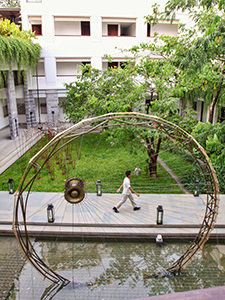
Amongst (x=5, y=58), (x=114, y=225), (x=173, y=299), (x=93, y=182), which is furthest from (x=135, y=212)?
(x=5, y=58)

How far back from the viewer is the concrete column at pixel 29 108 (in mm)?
19891

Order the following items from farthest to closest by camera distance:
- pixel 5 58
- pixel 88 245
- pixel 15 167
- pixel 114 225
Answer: pixel 5 58
pixel 15 167
pixel 114 225
pixel 88 245

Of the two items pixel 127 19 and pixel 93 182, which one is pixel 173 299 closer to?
pixel 93 182

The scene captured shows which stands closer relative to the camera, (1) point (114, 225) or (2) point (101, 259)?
(2) point (101, 259)

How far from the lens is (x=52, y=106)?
20625 millimetres

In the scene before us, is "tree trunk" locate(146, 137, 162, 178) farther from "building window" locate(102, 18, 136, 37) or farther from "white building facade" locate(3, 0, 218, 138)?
"building window" locate(102, 18, 136, 37)

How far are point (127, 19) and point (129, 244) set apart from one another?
55.4 feet

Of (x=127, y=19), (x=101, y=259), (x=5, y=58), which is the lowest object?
(x=101, y=259)

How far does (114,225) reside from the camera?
26.4 feet

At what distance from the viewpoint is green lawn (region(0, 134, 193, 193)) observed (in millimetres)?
10820

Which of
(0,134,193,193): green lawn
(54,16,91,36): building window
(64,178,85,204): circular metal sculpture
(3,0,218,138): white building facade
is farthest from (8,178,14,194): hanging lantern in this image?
(54,16,91,36): building window

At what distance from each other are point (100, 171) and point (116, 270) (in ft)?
19.4

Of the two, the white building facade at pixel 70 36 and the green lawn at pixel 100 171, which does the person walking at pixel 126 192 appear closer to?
the green lawn at pixel 100 171

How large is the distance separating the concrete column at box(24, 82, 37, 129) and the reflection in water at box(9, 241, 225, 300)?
1401 cm
